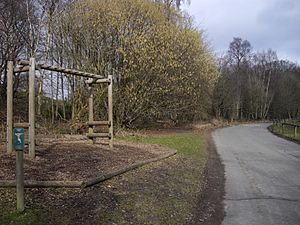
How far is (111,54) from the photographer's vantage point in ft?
84.7

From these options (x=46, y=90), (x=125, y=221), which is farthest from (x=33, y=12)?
(x=125, y=221)

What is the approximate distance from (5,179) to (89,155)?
4.19 metres

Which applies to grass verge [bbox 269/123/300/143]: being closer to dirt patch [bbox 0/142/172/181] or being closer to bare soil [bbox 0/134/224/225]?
dirt patch [bbox 0/142/172/181]

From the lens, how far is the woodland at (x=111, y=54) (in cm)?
2519

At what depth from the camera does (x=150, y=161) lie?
492 inches

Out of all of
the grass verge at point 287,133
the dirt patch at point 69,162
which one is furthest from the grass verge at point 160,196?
the grass verge at point 287,133

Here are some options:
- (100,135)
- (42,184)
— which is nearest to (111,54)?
(100,135)

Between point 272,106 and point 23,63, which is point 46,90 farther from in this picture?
point 272,106

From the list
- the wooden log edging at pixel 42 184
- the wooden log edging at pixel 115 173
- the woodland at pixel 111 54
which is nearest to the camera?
the wooden log edging at pixel 42 184

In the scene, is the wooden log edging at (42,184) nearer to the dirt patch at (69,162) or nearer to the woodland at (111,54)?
the dirt patch at (69,162)

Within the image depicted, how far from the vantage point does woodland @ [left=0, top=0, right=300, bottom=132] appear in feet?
82.6

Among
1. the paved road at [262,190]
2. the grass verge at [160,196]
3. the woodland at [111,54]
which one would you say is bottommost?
the paved road at [262,190]

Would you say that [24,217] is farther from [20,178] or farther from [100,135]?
[100,135]

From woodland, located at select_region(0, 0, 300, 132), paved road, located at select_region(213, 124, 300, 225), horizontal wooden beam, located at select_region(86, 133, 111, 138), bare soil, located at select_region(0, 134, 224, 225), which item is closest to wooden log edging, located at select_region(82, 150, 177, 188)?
bare soil, located at select_region(0, 134, 224, 225)
